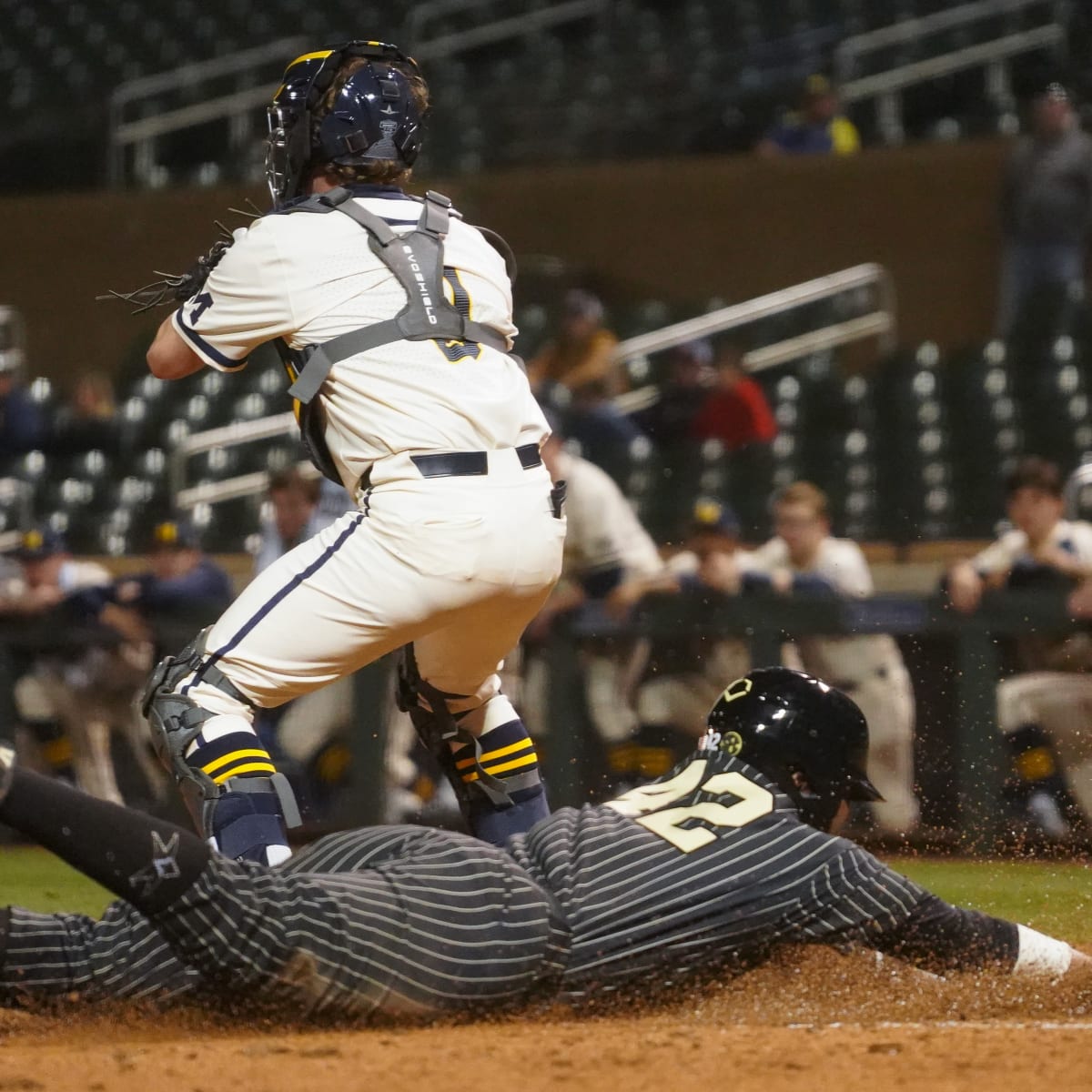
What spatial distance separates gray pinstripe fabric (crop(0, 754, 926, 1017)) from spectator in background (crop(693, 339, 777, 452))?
624cm

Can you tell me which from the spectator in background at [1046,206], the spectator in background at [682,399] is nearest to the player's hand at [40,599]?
the spectator in background at [682,399]

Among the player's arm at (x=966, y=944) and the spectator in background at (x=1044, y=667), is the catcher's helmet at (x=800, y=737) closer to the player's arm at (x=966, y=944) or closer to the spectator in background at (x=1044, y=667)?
the player's arm at (x=966, y=944)

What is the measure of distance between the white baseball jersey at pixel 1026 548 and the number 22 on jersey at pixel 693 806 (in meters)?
3.82

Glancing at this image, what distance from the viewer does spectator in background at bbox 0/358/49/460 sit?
10.9 metres

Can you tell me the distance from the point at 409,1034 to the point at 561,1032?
267 millimetres

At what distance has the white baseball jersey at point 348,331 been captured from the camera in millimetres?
3816

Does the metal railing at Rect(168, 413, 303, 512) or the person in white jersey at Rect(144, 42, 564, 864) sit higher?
the person in white jersey at Rect(144, 42, 564, 864)

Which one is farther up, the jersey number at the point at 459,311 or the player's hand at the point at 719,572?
the jersey number at the point at 459,311

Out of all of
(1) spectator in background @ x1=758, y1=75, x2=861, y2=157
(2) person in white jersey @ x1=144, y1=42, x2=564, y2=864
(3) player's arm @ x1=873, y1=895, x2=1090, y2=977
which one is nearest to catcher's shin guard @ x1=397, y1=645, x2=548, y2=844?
(2) person in white jersey @ x1=144, y1=42, x2=564, y2=864

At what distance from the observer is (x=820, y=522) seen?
293 inches

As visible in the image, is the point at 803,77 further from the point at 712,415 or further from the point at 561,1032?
the point at 561,1032

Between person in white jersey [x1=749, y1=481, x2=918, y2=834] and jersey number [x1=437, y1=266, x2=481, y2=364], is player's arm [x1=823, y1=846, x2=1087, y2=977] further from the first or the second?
person in white jersey [x1=749, y1=481, x2=918, y2=834]

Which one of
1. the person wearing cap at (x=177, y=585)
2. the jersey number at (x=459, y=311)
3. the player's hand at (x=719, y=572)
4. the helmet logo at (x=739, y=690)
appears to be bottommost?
the player's hand at (x=719, y=572)

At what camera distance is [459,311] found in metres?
3.95
